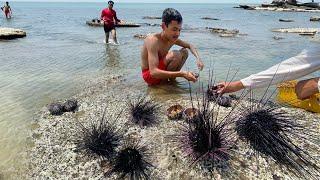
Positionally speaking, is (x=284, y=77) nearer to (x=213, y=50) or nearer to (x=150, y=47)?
(x=150, y=47)

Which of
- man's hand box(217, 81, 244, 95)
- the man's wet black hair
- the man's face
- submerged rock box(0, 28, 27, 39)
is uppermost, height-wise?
the man's wet black hair

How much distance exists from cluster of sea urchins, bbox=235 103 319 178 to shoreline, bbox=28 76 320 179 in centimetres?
10

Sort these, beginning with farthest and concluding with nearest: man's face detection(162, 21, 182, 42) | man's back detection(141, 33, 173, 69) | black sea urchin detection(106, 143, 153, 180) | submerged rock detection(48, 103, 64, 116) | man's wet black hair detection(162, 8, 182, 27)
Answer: man's back detection(141, 33, 173, 69) < man's face detection(162, 21, 182, 42) < man's wet black hair detection(162, 8, 182, 27) < submerged rock detection(48, 103, 64, 116) < black sea urchin detection(106, 143, 153, 180)

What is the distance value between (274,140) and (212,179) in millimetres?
852

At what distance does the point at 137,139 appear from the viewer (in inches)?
175

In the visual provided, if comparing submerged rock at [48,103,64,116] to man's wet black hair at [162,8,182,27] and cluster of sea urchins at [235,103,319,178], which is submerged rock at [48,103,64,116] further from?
cluster of sea urchins at [235,103,319,178]

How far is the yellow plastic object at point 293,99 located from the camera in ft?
17.1

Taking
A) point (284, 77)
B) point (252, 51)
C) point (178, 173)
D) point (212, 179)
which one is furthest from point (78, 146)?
point (252, 51)

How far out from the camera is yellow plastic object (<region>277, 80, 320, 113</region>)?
520 centimetres

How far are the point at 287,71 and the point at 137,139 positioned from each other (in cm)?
227

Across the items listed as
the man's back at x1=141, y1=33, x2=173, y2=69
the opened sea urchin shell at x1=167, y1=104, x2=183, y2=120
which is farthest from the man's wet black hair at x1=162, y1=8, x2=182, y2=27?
the opened sea urchin shell at x1=167, y1=104, x2=183, y2=120

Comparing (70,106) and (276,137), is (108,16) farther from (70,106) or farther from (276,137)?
(276,137)

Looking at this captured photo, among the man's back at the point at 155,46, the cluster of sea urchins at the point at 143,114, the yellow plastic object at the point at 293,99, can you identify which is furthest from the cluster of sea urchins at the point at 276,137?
the man's back at the point at 155,46

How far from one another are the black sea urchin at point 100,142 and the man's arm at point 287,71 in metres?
1.76
